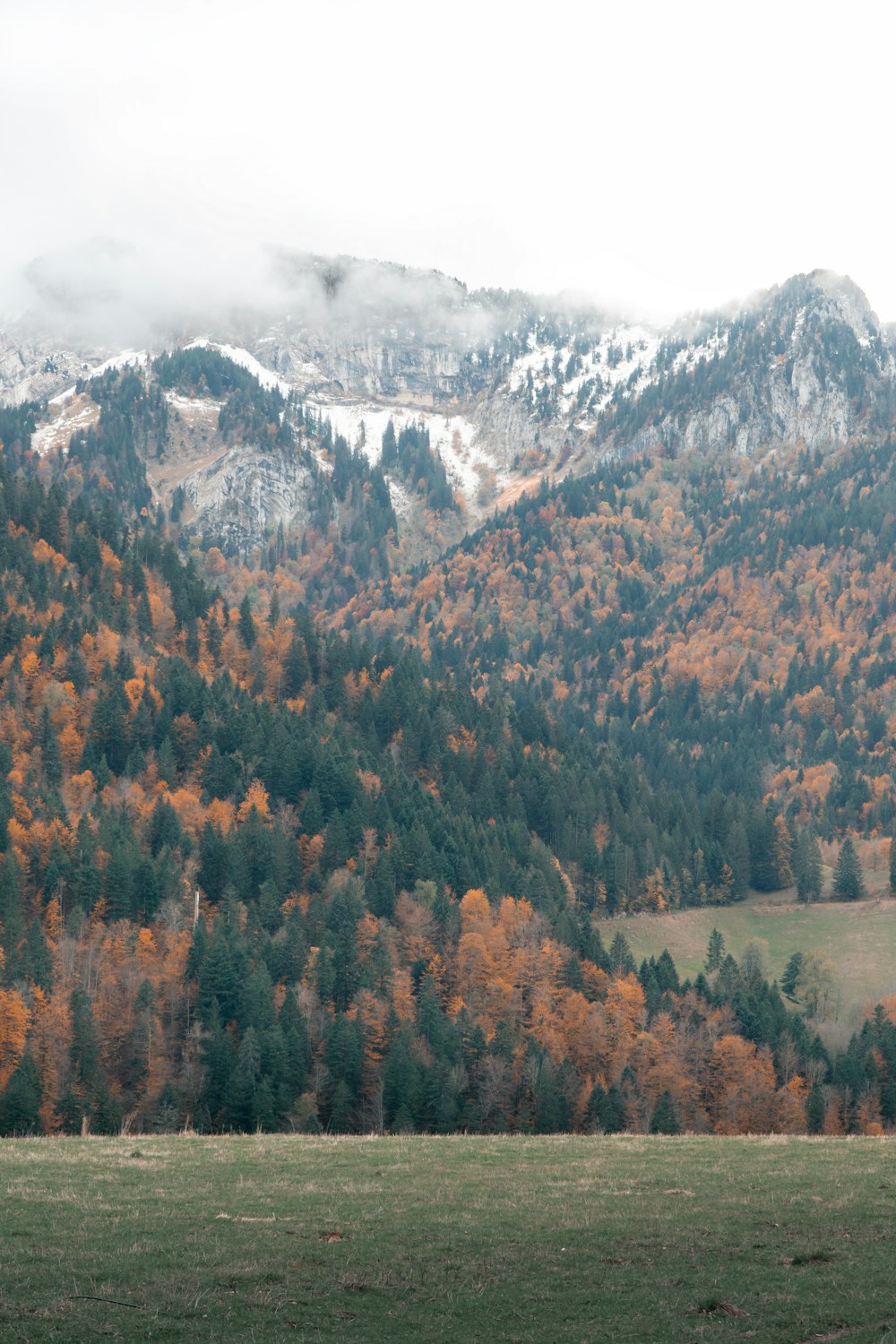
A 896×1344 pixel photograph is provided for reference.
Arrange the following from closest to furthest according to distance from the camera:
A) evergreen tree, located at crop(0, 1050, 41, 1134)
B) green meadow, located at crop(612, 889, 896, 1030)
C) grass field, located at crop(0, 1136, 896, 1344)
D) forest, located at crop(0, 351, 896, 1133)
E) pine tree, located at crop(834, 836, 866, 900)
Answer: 1. grass field, located at crop(0, 1136, 896, 1344)
2. evergreen tree, located at crop(0, 1050, 41, 1134)
3. forest, located at crop(0, 351, 896, 1133)
4. green meadow, located at crop(612, 889, 896, 1030)
5. pine tree, located at crop(834, 836, 866, 900)

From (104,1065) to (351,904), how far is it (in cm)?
4079

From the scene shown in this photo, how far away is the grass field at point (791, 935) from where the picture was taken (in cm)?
15838

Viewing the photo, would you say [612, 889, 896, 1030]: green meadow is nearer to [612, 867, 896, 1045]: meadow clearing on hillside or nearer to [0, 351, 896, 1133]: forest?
[612, 867, 896, 1045]: meadow clearing on hillside

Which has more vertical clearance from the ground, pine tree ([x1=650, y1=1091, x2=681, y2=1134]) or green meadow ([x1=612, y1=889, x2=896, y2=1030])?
green meadow ([x1=612, y1=889, x2=896, y2=1030])

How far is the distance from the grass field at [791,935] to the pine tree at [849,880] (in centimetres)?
245

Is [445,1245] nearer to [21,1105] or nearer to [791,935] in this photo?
[21,1105]

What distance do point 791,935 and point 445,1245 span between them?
16122 centimetres

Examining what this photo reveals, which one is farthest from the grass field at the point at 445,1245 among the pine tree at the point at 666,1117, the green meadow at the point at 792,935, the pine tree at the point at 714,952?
the green meadow at the point at 792,935

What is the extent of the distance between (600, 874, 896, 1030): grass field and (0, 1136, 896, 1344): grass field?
12170cm

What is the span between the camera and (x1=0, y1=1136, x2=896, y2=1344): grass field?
75.8 feet

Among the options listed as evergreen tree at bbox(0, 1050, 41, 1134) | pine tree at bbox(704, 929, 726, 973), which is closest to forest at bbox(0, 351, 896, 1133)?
evergreen tree at bbox(0, 1050, 41, 1134)

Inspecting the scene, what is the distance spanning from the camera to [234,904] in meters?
140

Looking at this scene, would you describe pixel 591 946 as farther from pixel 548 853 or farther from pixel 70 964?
pixel 70 964

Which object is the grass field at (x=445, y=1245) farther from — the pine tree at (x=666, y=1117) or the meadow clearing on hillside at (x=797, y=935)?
the meadow clearing on hillside at (x=797, y=935)
